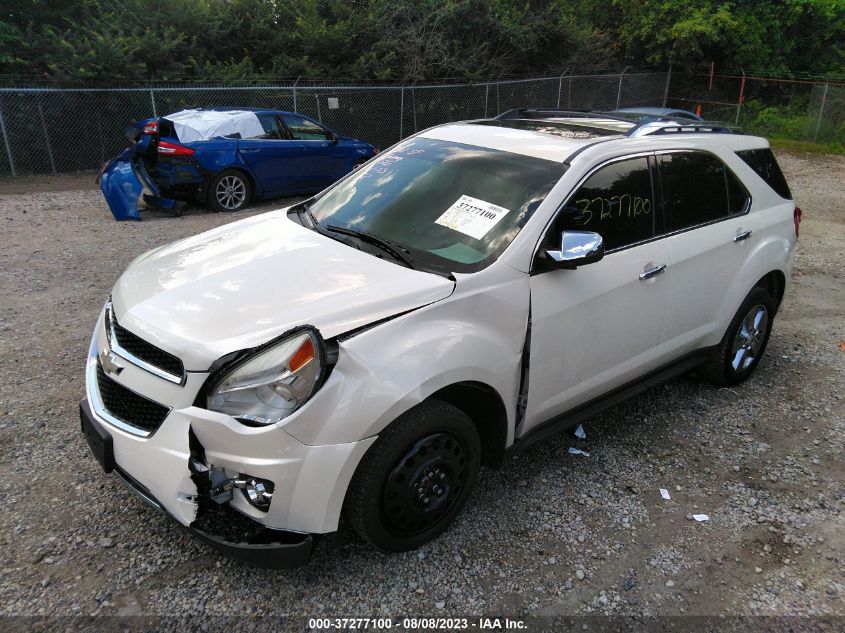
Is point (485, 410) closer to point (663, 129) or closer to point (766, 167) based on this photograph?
point (663, 129)

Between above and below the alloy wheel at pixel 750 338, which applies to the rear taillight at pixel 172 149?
above

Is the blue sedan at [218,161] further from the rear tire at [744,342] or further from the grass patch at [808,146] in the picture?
the grass patch at [808,146]

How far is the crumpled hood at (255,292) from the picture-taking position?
257cm

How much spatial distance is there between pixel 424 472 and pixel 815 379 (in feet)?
12.3

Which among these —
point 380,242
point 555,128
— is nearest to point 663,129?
point 555,128

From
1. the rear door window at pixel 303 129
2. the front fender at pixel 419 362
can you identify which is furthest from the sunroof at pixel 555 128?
the rear door window at pixel 303 129

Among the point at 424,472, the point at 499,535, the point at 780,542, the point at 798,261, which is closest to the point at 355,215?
the point at 424,472

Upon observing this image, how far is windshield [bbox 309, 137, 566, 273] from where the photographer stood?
317 centimetres

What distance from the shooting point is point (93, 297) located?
6.07m

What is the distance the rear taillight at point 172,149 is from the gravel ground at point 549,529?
492 cm

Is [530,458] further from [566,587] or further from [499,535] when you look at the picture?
[566,587]

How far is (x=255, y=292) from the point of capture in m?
2.85

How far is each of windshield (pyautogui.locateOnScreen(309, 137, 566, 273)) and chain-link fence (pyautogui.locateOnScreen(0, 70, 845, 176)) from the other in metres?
10.4

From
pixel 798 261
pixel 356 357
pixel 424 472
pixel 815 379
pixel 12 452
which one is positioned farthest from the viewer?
pixel 798 261
